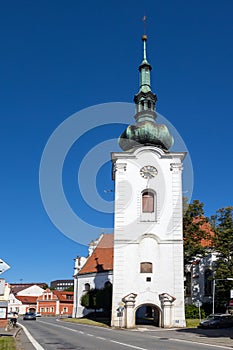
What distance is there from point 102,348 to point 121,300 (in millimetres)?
19542

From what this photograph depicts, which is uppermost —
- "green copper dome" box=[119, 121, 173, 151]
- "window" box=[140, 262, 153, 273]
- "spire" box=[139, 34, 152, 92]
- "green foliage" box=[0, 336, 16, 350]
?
"spire" box=[139, 34, 152, 92]

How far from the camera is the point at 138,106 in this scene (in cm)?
4456

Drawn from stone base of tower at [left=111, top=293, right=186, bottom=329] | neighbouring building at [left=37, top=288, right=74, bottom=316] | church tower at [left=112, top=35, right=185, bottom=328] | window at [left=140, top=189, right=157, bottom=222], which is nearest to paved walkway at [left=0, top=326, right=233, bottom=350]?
stone base of tower at [left=111, top=293, right=186, bottom=329]

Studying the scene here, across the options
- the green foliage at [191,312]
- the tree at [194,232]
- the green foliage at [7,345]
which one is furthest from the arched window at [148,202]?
the green foliage at [7,345]

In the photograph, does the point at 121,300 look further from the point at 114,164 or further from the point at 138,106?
the point at 138,106

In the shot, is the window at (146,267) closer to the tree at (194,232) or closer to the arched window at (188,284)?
the tree at (194,232)

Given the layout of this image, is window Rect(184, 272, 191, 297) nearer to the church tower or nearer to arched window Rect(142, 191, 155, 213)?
the church tower

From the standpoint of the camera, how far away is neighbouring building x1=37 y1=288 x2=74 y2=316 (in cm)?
9656

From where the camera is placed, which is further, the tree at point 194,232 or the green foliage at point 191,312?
the tree at point 194,232

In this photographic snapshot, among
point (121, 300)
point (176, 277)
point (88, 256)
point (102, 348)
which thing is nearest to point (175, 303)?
point (176, 277)

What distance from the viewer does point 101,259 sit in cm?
5556

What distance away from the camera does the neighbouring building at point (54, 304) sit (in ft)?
317

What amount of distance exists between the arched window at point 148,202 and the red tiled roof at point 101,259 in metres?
15.5

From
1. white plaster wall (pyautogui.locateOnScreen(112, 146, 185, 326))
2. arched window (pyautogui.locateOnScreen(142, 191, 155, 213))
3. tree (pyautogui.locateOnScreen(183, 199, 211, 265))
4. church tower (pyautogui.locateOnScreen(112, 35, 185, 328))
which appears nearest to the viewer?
church tower (pyautogui.locateOnScreen(112, 35, 185, 328))
